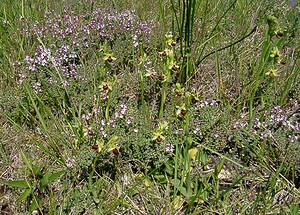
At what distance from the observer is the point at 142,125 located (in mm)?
1974

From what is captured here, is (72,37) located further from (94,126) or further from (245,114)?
(245,114)

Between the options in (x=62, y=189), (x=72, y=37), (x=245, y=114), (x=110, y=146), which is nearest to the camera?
(x=110, y=146)

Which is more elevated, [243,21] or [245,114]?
[243,21]

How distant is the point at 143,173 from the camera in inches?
75.2

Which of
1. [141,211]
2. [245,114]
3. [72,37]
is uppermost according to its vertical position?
[72,37]

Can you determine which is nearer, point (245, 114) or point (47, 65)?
point (245, 114)

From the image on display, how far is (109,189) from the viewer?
1.81m

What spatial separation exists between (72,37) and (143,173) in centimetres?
120

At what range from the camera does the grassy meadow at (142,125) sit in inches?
69.4

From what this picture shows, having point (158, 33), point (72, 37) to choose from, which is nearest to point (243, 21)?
point (158, 33)

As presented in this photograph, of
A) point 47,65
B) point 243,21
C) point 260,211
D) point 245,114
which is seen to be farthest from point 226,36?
point 260,211

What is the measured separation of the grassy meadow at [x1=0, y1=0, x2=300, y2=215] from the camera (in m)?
1.76

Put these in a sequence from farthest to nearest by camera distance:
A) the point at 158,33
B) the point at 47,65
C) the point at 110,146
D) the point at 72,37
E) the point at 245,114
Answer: the point at 158,33, the point at 72,37, the point at 47,65, the point at 245,114, the point at 110,146

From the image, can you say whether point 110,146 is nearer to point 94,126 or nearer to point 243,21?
point 94,126
